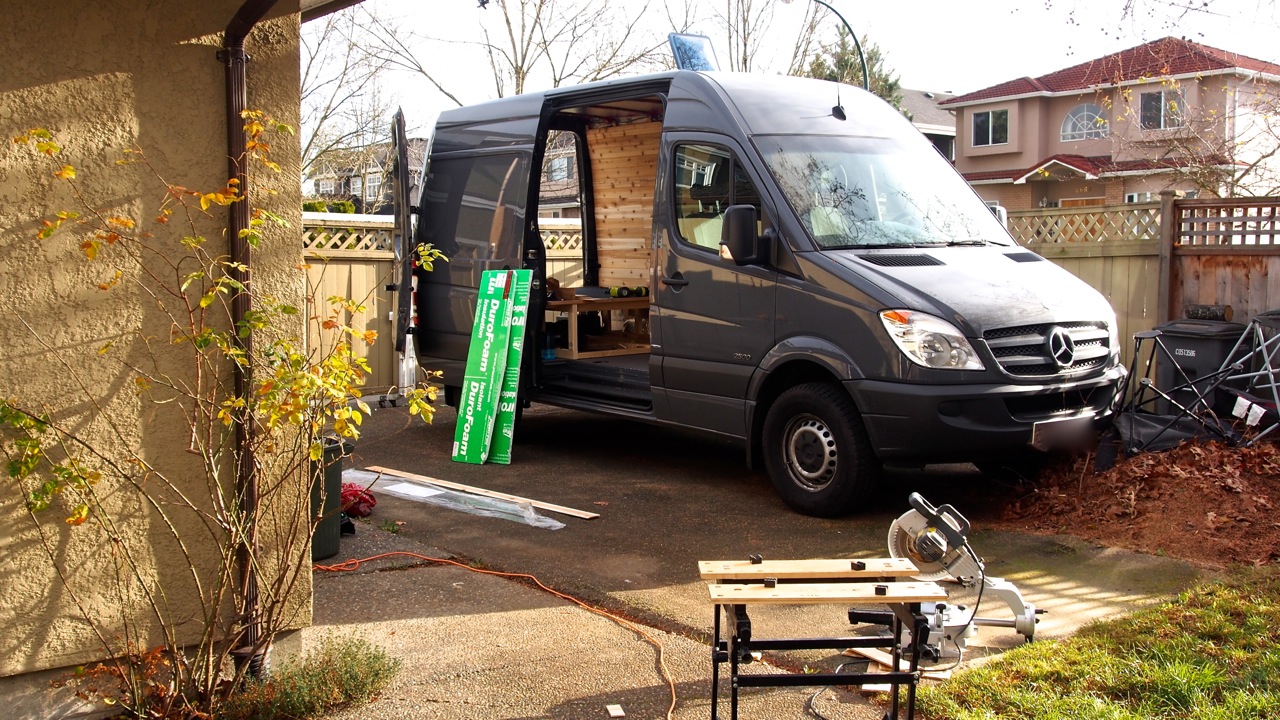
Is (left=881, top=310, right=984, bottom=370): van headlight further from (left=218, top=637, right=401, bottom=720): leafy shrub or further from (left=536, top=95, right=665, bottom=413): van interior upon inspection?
(left=218, top=637, right=401, bottom=720): leafy shrub

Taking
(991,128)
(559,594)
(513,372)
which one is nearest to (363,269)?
(513,372)

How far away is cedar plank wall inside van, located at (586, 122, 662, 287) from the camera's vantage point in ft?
33.3

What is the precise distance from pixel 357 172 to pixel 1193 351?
27.6 metres

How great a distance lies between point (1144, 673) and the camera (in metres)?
4.17

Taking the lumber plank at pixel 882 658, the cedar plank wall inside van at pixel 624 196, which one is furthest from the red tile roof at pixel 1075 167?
the lumber plank at pixel 882 658

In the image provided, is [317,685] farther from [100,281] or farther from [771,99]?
[771,99]

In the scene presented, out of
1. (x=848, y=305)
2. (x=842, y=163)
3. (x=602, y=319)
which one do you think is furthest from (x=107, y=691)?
(x=602, y=319)

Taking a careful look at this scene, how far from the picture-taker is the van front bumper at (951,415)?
625 cm

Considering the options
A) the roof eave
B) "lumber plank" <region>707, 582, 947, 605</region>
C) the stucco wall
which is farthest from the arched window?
the stucco wall

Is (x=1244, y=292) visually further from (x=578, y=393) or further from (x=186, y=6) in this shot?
(x=186, y=6)

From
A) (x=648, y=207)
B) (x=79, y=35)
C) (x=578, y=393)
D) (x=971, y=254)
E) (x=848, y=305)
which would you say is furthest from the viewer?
(x=648, y=207)

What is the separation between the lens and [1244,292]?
9.59 meters

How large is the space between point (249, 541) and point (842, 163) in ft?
15.6

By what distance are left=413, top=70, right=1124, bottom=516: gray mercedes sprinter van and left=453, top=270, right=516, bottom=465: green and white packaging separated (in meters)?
0.21
